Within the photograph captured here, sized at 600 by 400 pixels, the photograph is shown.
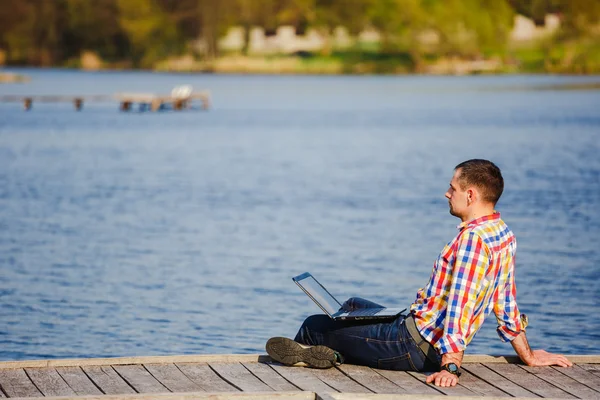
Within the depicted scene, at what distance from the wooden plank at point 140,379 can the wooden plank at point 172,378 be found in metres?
0.04

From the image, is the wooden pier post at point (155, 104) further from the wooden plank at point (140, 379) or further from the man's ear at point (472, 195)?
the man's ear at point (472, 195)

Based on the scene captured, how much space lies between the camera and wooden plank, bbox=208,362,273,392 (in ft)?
23.8

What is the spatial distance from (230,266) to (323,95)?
77.0 m

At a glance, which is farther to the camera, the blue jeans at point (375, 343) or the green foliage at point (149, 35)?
the green foliage at point (149, 35)

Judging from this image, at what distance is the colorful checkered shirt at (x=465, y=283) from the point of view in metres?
7.10

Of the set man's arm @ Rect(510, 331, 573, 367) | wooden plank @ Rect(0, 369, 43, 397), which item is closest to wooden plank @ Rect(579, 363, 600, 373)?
man's arm @ Rect(510, 331, 573, 367)

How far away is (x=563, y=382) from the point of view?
7449mm

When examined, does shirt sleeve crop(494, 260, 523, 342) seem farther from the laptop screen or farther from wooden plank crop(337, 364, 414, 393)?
the laptop screen

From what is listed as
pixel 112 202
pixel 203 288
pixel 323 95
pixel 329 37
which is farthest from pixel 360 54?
pixel 203 288

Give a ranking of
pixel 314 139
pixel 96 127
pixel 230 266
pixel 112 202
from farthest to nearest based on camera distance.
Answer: pixel 96 127 < pixel 314 139 < pixel 112 202 < pixel 230 266

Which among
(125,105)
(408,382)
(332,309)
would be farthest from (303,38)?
(408,382)

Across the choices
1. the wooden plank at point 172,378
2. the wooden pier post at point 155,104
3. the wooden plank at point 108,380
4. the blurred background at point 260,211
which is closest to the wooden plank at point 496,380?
the wooden plank at point 172,378

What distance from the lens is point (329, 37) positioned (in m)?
160

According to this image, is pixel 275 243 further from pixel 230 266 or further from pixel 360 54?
pixel 360 54
